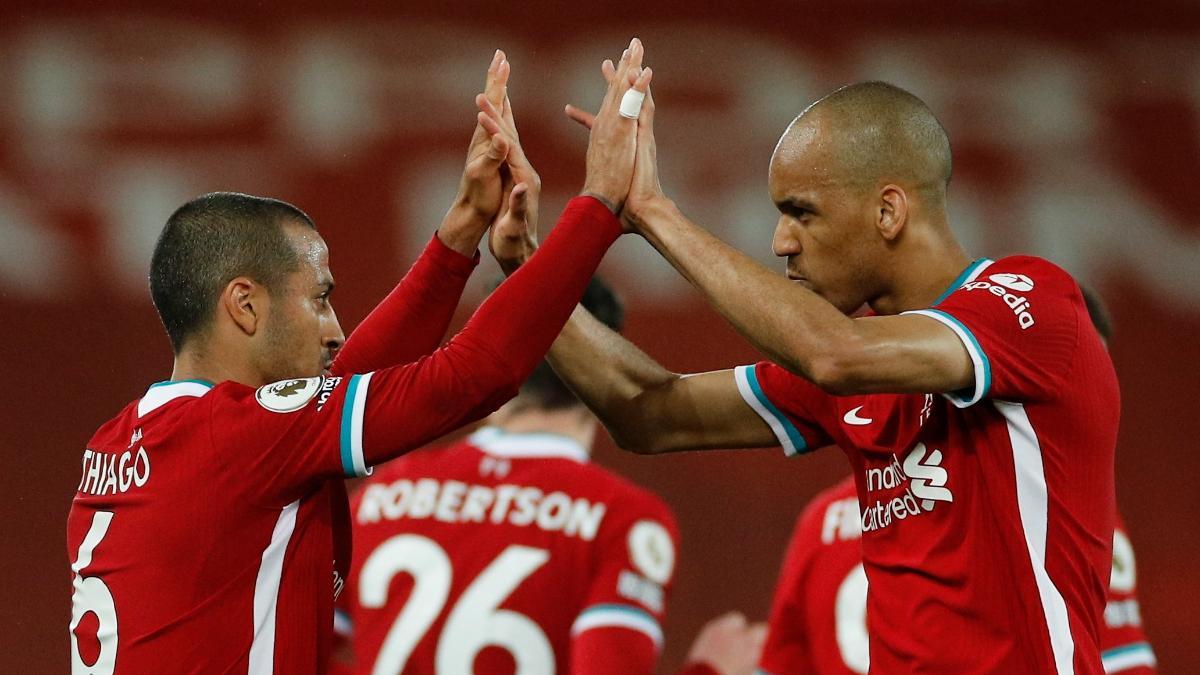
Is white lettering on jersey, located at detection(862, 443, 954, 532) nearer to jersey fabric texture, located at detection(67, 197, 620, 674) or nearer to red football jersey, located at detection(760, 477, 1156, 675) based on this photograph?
jersey fabric texture, located at detection(67, 197, 620, 674)

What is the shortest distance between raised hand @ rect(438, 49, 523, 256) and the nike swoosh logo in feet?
2.57

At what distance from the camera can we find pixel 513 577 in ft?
11.8

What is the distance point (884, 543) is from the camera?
2.59 m

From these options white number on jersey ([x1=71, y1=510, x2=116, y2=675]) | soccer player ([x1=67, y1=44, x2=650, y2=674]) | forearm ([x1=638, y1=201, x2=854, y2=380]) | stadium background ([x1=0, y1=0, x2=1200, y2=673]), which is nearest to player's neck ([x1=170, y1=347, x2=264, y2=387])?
soccer player ([x1=67, y1=44, x2=650, y2=674])

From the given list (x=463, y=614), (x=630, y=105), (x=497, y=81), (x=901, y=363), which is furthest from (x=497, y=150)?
(x=463, y=614)

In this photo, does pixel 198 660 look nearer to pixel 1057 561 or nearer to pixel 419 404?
pixel 419 404

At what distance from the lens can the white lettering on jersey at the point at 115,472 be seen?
2.37m

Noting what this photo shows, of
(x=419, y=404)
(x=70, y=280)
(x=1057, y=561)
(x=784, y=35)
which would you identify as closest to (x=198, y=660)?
(x=419, y=404)

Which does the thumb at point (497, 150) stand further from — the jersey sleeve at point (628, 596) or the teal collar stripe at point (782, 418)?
the jersey sleeve at point (628, 596)

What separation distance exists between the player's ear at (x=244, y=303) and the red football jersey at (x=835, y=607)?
6.37 ft

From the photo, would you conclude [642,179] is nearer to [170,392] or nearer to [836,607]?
[170,392]

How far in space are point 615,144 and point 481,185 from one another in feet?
1.08

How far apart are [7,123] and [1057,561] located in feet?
16.2

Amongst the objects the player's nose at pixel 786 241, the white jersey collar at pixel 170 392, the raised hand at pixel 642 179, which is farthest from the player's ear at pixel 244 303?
the player's nose at pixel 786 241
